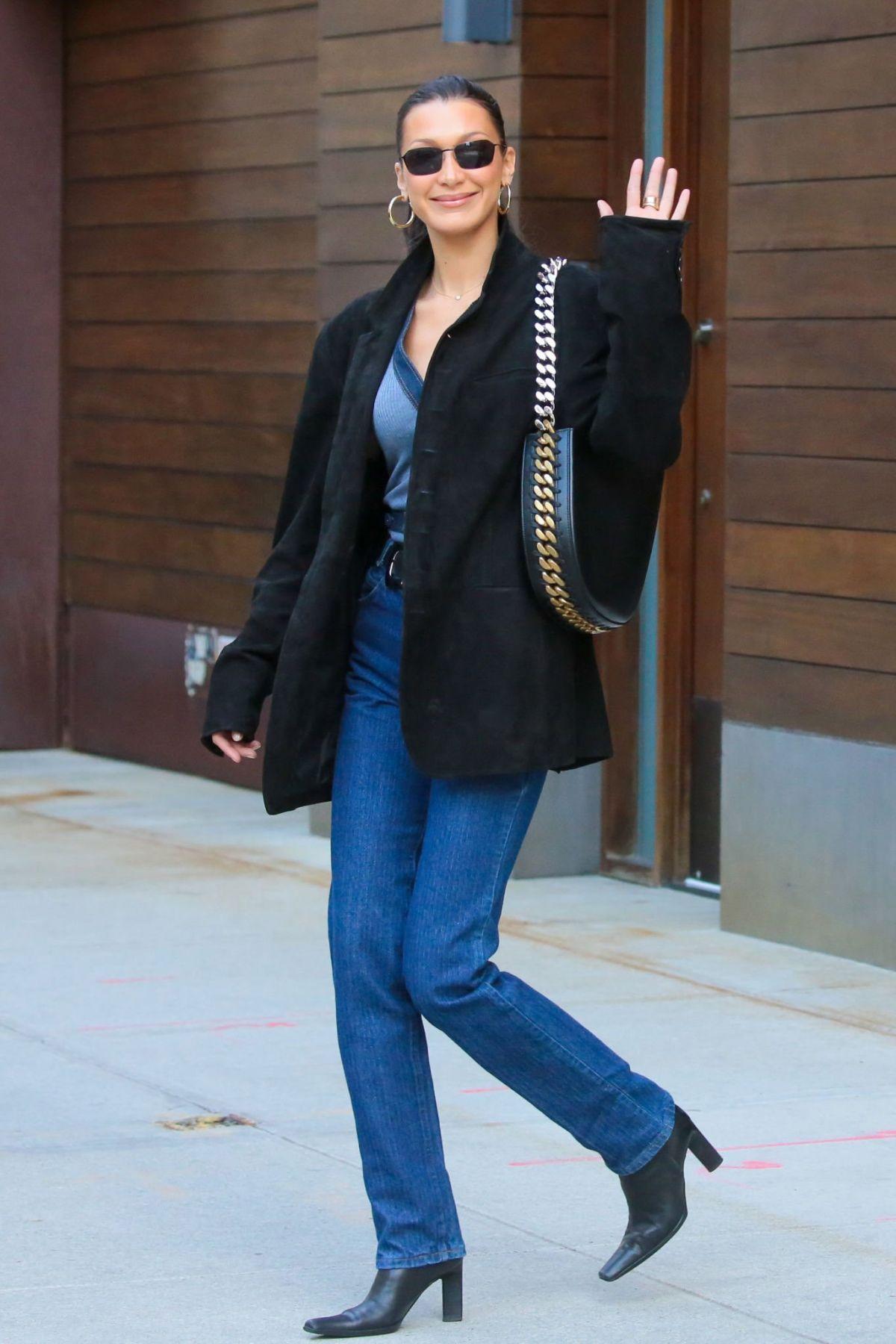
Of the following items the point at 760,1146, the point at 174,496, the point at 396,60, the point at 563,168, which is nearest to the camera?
the point at 760,1146

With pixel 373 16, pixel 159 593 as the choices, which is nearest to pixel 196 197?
pixel 159 593

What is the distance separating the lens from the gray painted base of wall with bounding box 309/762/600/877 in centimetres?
786

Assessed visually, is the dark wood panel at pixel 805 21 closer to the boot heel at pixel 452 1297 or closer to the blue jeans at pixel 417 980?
the blue jeans at pixel 417 980

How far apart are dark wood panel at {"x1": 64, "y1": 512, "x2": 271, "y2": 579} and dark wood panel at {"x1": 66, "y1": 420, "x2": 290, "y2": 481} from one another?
0.79ft

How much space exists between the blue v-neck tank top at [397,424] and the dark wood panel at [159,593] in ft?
19.2

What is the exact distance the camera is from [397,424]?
381 centimetres

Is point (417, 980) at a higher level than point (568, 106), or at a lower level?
lower

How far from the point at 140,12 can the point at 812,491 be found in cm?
497

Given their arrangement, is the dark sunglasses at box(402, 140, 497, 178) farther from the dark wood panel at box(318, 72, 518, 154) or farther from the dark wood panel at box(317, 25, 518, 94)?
the dark wood panel at box(318, 72, 518, 154)

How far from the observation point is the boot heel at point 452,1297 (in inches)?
151

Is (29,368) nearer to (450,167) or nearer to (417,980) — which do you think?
(450,167)

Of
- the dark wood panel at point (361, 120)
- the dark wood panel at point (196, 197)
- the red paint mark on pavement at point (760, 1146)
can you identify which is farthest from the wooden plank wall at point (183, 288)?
Answer: the red paint mark on pavement at point (760, 1146)

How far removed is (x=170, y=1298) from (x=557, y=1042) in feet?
2.55

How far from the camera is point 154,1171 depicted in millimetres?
4695
